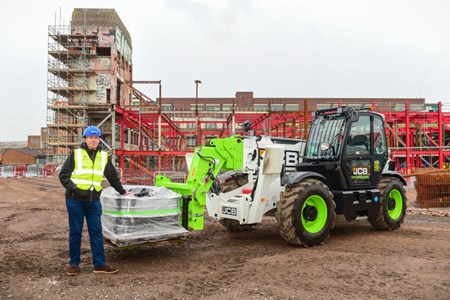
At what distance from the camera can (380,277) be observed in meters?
5.45

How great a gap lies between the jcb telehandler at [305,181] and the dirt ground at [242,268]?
505 mm

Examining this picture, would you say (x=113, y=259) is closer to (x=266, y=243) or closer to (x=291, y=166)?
(x=266, y=243)

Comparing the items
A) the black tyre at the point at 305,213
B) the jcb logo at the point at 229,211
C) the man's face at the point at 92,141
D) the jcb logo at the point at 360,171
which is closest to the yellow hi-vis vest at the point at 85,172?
the man's face at the point at 92,141

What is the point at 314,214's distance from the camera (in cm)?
730

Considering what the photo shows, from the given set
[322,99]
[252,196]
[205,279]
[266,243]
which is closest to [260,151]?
[252,196]

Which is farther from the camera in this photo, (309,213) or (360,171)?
(360,171)

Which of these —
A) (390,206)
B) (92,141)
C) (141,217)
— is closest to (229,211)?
(141,217)

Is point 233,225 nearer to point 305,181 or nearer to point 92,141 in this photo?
point 305,181

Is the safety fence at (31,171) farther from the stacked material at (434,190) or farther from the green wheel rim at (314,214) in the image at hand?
the green wheel rim at (314,214)

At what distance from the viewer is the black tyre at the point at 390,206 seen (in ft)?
28.6

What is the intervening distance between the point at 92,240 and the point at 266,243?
11.1 ft

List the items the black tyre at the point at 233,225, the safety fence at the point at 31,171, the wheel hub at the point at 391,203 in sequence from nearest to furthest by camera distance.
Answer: the black tyre at the point at 233,225 < the wheel hub at the point at 391,203 < the safety fence at the point at 31,171

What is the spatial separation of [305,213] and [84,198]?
3.78 meters

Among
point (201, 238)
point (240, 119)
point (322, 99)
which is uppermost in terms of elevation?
point (322, 99)
